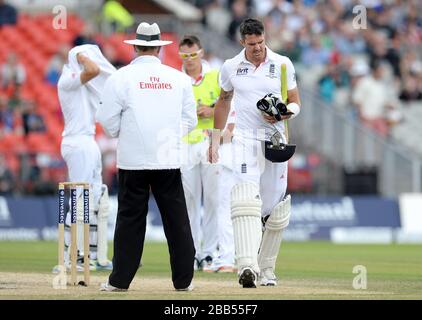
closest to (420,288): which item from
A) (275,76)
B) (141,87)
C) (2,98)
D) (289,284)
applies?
(289,284)

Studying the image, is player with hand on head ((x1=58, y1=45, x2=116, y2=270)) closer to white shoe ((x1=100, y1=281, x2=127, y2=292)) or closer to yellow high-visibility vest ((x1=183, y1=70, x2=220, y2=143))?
yellow high-visibility vest ((x1=183, y1=70, x2=220, y2=143))

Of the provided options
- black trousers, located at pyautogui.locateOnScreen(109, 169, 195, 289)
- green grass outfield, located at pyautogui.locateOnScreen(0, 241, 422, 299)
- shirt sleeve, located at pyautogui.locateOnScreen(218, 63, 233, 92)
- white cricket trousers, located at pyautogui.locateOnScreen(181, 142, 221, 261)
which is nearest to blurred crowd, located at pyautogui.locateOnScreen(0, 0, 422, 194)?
green grass outfield, located at pyautogui.locateOnScreen(0, 241, 422, 299)

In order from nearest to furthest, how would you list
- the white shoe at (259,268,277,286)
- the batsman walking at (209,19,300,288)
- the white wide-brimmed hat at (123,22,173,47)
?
1. the white wide-brimmed hat at (123,22,173,47)
2. the batsman walking at (209,19,300,288)
3. the white shoe at (259,268,277,286)

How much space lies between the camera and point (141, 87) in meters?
12.3

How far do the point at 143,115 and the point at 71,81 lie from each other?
3.30 m

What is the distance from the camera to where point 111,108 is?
1231 centimetres

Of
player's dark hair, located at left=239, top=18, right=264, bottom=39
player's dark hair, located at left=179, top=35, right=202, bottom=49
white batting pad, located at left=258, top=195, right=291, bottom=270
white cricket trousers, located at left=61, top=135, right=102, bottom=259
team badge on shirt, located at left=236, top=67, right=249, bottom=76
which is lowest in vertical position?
white batting pad, located at left=258, top=195, right=291, bottom=270

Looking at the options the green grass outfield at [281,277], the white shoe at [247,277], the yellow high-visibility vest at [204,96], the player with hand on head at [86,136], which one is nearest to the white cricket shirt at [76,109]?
the player with hand on head at [86,136]

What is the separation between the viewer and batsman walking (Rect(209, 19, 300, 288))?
12.8 meters

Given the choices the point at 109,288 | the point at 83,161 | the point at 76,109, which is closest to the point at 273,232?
the point at 109,288

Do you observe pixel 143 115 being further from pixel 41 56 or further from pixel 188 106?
pixel 41 56

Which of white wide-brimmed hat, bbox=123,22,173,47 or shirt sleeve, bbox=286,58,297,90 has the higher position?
white wide-brimmed hat, bbox=123,22,173,47

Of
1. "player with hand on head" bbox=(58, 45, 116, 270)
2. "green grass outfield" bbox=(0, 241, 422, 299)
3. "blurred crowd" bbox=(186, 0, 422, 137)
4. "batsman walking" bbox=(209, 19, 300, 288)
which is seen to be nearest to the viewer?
"green grass outfield" bbox=(0, 241, 422, 299)
